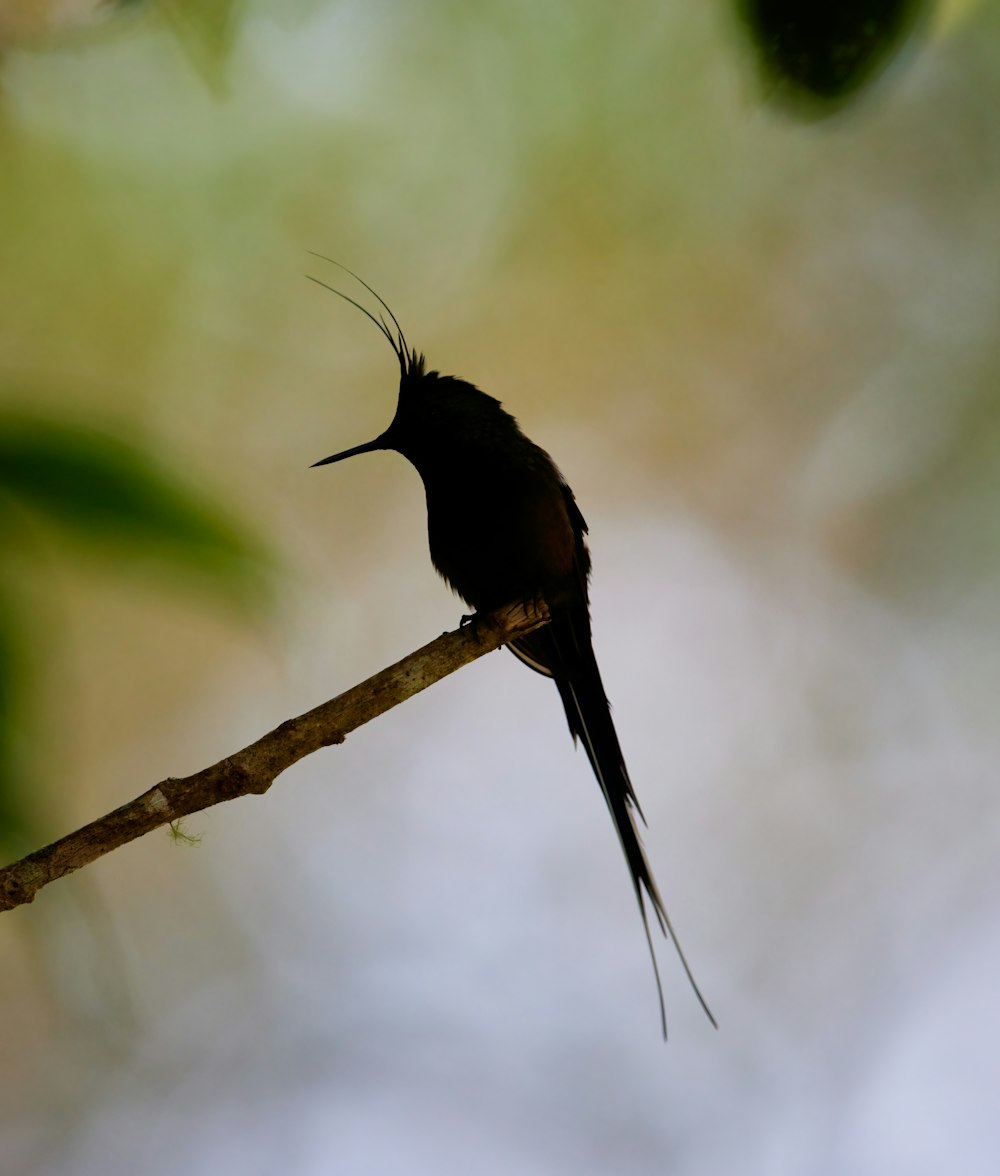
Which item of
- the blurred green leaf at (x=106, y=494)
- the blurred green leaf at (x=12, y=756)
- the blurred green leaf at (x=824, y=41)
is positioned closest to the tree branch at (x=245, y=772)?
the blurred green leaf at (x=12, y=756)

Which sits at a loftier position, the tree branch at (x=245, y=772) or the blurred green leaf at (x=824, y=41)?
the tree branch at (x=245, y=772)

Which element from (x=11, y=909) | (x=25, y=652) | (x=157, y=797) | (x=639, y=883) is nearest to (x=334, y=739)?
(x=157, y=797)

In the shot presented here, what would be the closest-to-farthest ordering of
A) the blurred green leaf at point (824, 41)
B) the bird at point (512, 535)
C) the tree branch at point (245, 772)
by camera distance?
1. the blurred green leaf at point (824, 41)
2. the tree branch at point (245, 772)
3. the bird at point (512, 535)

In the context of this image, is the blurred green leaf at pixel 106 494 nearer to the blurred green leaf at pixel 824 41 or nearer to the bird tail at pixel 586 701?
the blurred green leaf at pixel 824 41

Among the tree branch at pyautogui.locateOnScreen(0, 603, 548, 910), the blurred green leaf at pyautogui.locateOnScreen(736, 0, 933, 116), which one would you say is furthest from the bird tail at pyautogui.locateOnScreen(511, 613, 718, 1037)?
the blurred green leaf at pyautogui.locateOnScreen(736, 0, 933, 116)

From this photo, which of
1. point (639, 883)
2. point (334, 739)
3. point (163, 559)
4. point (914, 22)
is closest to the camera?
point (163, 559)

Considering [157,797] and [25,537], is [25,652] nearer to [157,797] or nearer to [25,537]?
[25,537]

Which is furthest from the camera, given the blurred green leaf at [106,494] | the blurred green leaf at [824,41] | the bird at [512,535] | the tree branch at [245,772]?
the bird at [512,535]
